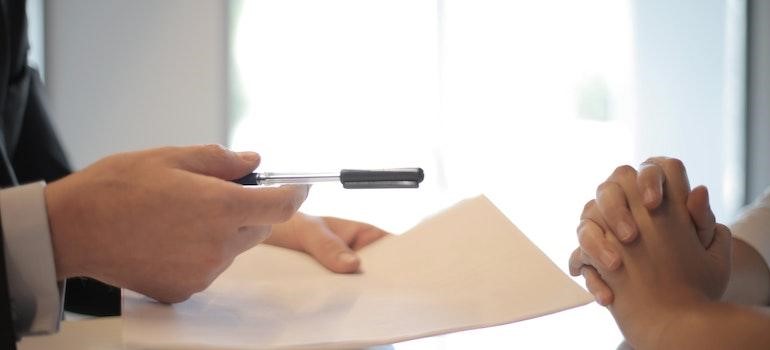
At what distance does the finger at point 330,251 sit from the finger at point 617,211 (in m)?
0.20

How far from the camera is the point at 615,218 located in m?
0.58

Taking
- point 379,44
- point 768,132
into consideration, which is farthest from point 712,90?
point 379,44

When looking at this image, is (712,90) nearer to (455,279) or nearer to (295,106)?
(295,106)

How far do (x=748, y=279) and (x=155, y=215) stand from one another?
0.61 metres

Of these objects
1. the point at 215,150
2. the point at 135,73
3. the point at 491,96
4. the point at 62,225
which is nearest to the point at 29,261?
the point at 62,225

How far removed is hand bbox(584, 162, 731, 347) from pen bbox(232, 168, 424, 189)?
7.5 inches

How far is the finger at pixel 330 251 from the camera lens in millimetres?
597

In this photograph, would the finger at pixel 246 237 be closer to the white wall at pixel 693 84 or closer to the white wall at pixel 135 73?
the white wall at pixel 135 73

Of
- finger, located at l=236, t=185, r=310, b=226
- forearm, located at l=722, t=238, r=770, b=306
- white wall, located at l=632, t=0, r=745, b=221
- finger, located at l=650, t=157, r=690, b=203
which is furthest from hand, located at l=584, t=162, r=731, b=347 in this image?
white wall, located at l=632, t=0, r=745, b=221

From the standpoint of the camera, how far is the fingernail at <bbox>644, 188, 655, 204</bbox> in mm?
566

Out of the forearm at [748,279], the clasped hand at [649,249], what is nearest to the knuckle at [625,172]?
the clasped hand at [649,249]

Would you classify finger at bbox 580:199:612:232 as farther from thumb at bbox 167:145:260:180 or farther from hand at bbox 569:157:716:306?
thumb at bbox 167:145:260:180

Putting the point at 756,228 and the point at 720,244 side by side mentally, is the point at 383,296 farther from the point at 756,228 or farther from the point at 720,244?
the point at 756,228

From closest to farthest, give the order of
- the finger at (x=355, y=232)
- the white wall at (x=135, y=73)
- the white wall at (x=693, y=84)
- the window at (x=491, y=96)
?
1. the finger at (x=355, y=232)
2. the white wall at (x=135, y=73)
3. the window at (x=491, y=96)
4. the white wall at (x=693, y=84)
